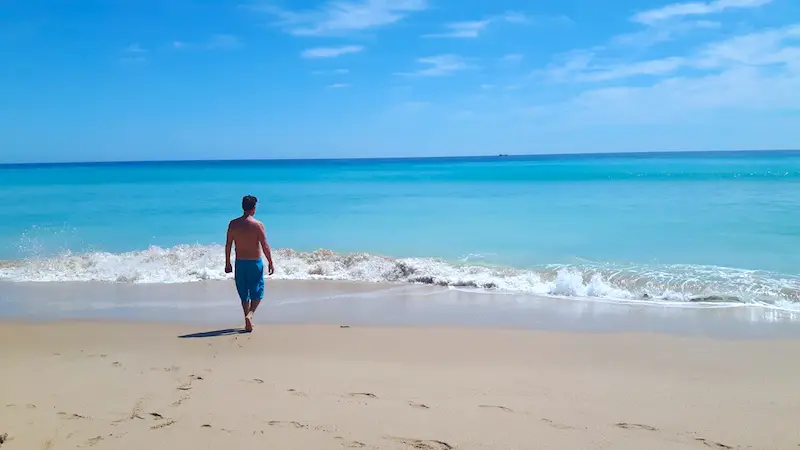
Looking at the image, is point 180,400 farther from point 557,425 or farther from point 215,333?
point 557,425

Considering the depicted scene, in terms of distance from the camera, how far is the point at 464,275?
9.71 m

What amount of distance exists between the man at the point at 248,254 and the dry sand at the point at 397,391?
0.48 metres

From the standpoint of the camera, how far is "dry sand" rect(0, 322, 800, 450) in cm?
353

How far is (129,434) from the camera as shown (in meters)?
3.56

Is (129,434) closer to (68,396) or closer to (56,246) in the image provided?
(68,396)

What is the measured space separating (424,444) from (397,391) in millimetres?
876

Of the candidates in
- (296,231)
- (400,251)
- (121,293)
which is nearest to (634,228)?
(400,251)

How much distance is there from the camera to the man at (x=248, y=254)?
608cm

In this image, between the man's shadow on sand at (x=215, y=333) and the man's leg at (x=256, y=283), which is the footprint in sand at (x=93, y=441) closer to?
the man's shadow on sand at (x=215, y=333)

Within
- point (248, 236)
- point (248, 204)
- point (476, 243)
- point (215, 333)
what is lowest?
point (215, 333)

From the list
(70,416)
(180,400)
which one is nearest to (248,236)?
(180,400)

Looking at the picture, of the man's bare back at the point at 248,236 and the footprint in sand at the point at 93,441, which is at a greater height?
the man's bare back at the point at 248,236

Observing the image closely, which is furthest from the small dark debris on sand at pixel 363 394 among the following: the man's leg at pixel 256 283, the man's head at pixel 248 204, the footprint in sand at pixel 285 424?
the man's head at pixel 248 204

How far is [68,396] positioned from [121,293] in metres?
4.69
